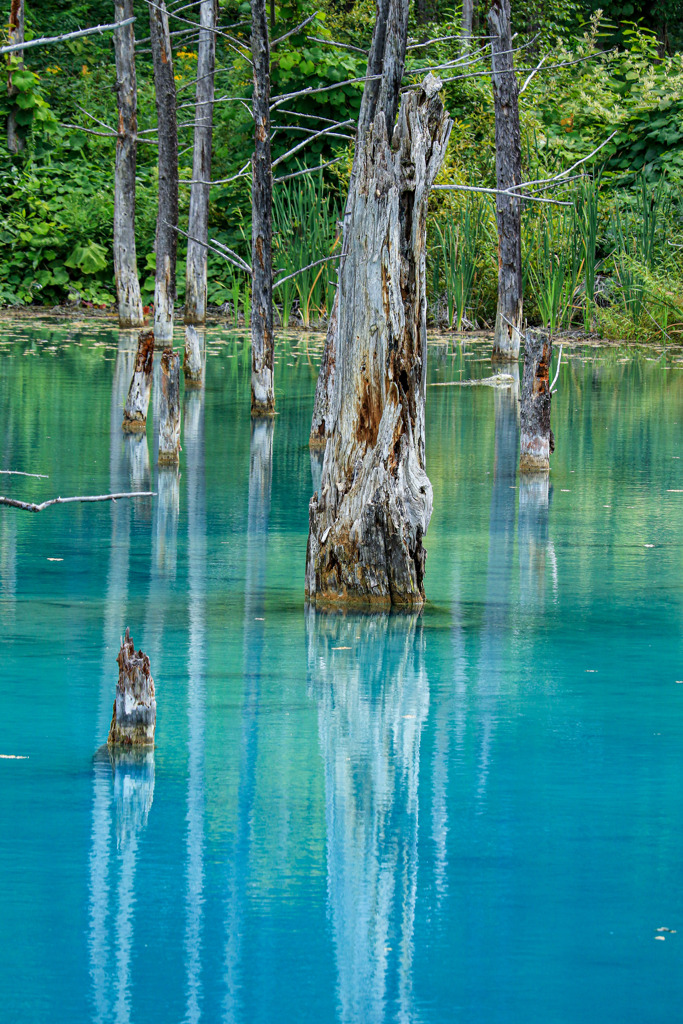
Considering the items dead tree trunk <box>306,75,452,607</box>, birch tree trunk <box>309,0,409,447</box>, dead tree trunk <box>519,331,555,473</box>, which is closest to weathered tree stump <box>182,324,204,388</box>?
birch tree trunk <box>309,0,409,447</box>

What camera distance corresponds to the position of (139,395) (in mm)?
11773

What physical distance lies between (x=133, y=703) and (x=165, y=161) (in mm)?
11220

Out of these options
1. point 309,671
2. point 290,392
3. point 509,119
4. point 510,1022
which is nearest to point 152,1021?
point 510,1022

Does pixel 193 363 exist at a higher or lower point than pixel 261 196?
lower

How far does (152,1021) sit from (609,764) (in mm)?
2048

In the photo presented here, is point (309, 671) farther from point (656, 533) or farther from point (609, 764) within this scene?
point (656, 533)

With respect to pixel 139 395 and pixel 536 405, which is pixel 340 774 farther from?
pixel 139 395

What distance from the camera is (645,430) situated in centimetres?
1235

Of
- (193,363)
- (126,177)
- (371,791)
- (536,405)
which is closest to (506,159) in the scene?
(193,363)

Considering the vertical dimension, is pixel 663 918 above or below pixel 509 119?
below

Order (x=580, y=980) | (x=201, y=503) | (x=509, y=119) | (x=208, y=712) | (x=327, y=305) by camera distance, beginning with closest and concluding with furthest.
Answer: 1. (x=580, y=980)
2. (x=208, y=712)
3. (x=201, y=503)
4. (x=509, y=119)
5. (x=327, y=305)

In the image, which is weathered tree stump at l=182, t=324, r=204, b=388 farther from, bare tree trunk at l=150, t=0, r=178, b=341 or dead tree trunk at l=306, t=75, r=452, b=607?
dead tree trunk at l=306, t=75, r=452, b=607

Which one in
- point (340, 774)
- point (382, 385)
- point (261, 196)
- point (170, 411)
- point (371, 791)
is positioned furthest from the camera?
point (261, 196)

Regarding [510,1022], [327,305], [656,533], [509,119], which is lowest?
[510,1022]
